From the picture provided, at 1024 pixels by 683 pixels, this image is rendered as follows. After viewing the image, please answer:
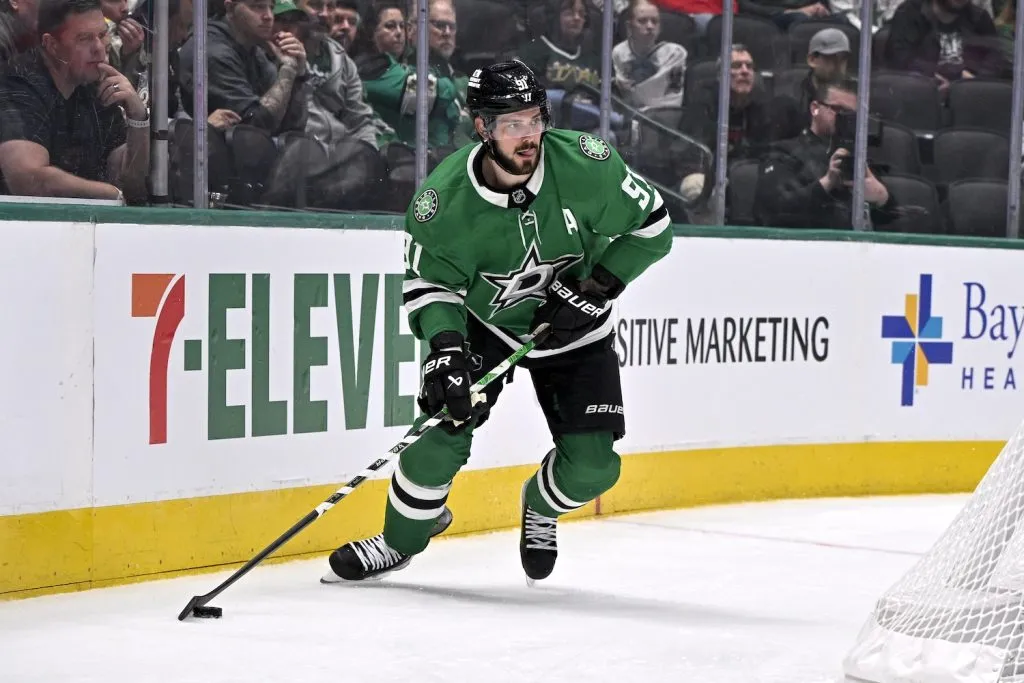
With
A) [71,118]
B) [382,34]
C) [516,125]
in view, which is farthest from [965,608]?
[382,34]

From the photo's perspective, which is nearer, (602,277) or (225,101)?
(602,277)

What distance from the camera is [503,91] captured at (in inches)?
113

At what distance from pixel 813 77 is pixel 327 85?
198cm

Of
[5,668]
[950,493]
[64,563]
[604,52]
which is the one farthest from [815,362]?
[5,668]

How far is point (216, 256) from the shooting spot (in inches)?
135

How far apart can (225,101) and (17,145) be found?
63cm

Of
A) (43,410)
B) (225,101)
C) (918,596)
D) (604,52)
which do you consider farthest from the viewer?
(604,52)

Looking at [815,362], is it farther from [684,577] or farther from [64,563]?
[64,563]

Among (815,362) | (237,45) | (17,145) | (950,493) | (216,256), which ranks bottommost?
(950,493)

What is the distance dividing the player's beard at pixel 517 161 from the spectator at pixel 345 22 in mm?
1244

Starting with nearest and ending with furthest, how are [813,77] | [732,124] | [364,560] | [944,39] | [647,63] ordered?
[364,560]
[647,63]
[732,124]
[813,77]
[944,39]

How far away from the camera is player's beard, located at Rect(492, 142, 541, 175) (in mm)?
2920

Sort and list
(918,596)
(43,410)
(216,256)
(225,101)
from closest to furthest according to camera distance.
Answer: (918,596) → (43,410) → (216,256) → (225,101)

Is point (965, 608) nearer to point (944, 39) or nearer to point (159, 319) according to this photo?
point (159, 319)
